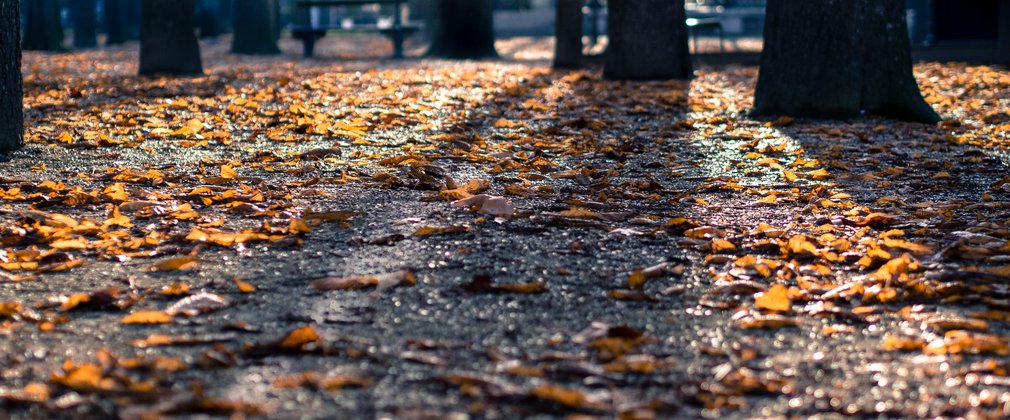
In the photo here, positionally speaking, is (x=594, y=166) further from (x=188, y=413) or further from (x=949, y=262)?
(x=188, y=413)

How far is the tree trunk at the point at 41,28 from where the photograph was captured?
910 inches

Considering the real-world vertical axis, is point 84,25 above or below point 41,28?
above

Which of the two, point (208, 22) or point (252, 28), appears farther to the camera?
point (208, 22)

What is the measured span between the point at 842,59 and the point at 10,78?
591cm

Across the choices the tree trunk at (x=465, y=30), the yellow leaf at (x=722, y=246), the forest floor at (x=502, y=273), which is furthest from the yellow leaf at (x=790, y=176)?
the tree trunk at (x=465, y=30)

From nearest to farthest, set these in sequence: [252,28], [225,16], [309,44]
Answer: [309,44] → [252,28] → [225,16]

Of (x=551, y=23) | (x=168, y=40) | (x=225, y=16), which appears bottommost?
(x=168, y=40)

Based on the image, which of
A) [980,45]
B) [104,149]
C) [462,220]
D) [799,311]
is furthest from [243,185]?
[980,45]

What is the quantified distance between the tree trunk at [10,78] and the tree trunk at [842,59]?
5.53 m

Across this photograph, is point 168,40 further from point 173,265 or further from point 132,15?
point 132,15

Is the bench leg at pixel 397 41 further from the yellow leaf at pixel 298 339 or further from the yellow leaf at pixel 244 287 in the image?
the yellow leaf at pixel 298 339

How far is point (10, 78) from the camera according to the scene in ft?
24.0

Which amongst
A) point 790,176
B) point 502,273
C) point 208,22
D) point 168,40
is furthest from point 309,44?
point 502,273

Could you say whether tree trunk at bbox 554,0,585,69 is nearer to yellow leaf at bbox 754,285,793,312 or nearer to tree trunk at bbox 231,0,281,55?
tree trunk at bbox 231,0,281,55
